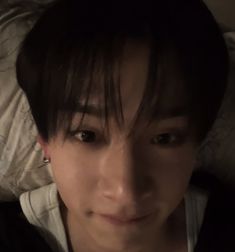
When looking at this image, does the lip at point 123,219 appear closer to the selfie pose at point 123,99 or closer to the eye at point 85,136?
the selfie pose at point 123,99

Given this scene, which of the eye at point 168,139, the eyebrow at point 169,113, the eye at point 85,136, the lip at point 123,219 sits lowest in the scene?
the lip at point 123,219

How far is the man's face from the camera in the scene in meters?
0.75

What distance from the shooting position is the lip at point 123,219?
0.82 m

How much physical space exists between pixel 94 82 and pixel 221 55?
217 millimetres

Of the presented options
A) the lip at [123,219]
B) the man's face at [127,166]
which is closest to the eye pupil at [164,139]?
the man's face at [127,166]

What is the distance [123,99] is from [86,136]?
9 centimetres

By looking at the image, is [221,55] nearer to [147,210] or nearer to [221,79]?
[221,79]

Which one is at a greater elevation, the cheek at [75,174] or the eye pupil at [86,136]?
the eye pupil at [86,136]

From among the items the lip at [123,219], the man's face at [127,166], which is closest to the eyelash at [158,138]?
the man's face at [127,166]

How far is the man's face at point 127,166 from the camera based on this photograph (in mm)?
748

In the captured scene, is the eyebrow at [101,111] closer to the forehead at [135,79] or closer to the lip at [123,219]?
the forehead at [135,79]

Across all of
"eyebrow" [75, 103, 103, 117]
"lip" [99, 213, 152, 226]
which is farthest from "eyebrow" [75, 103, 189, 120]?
"lip" [99, 213, 152, 226]

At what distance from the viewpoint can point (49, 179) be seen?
3.39ft

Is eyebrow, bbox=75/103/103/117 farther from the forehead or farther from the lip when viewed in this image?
the lip
